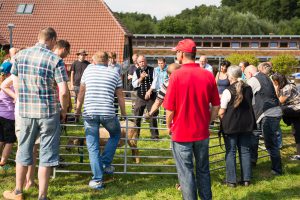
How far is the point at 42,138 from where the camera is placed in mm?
4898

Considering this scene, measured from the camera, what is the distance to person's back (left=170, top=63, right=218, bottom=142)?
14.4ft

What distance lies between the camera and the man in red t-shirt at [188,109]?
4391mm

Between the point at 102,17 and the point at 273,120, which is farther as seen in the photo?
the point at 102,17

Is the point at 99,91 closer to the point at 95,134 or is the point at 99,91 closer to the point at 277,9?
the point at 95,134

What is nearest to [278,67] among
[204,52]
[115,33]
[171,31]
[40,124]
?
[204,52]

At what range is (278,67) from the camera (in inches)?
1741

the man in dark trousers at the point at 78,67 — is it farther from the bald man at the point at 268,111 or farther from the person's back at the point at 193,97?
the person's back at the point at 193,97

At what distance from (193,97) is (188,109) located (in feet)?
0.48

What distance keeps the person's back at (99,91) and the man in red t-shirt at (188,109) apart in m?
1.27

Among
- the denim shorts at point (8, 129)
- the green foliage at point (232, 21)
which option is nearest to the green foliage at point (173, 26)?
the green foliage at point (232, 21)

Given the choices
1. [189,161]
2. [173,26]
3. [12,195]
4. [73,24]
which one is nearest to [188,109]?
[189,161]

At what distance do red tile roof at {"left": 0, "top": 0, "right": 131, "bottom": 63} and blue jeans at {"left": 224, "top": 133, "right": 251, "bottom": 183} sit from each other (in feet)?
73.0

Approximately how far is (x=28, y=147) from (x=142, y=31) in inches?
3018

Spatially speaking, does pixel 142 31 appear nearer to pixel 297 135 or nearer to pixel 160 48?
pixel 160 48
